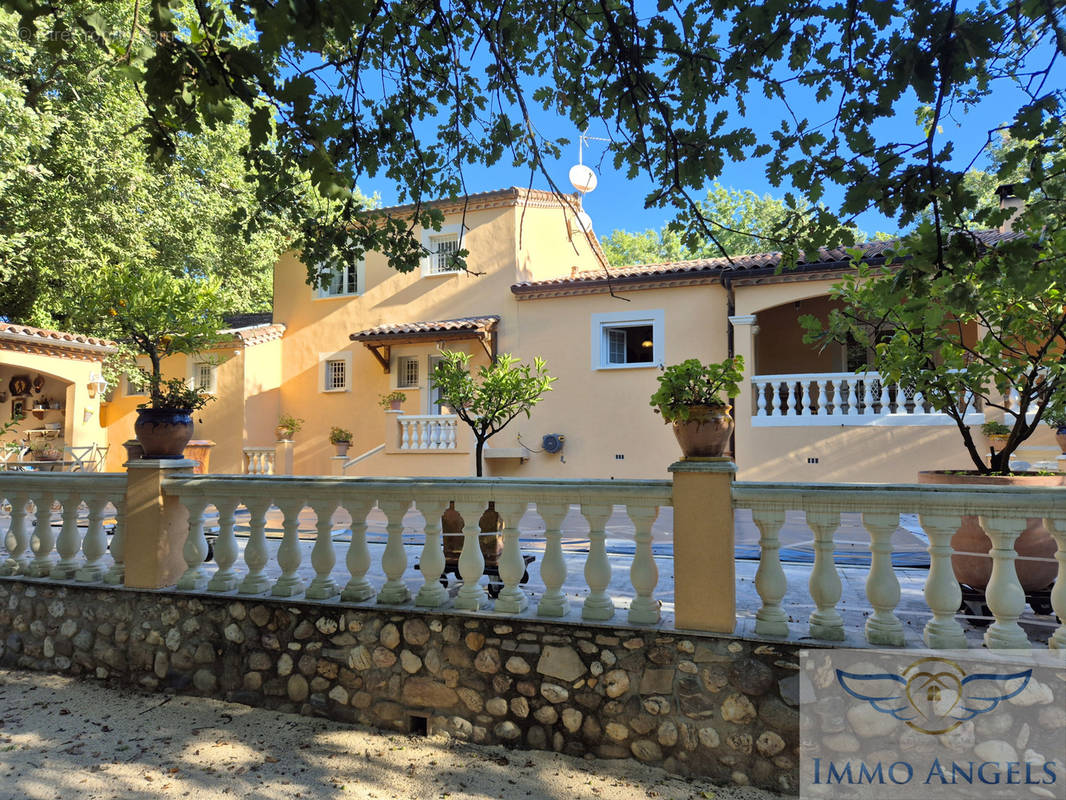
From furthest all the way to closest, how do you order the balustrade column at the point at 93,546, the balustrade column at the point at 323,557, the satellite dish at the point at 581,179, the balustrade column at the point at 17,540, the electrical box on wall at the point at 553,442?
Result: the satellite dish at the point at 581,179 < the electrical box on wall at the point at 553,442 < the balustrade column at the point at 17,540 < the balustrade column at the point at 93,546 < the balustrade column at the point at 323,557

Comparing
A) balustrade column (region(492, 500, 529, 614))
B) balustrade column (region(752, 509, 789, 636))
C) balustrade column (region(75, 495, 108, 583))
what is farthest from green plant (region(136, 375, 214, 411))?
balustrade column (region(752, 509, 789, 636))

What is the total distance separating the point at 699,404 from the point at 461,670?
1905 mm

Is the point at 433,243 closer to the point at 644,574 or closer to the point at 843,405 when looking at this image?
the point at 843,405

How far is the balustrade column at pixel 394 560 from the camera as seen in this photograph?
138 inches

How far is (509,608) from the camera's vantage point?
329cm

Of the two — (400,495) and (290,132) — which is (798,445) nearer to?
(400,495)

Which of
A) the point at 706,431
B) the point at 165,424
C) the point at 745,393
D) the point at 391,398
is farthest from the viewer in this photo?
the point at 391,398

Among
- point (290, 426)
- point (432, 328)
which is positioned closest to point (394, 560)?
point (432, 328)

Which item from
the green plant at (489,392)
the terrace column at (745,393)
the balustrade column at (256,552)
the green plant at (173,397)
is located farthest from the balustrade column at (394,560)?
the terrace column at (745,393)

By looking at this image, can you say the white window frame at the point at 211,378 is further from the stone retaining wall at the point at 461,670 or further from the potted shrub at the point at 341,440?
the stone retaining wall at the point at 461,670

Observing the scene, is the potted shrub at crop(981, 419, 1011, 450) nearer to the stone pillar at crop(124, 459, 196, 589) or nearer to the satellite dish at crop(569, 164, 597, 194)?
the satellite dish at crop(569, 164, 597, 194)

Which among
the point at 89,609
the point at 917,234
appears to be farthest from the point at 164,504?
the point at 917,234

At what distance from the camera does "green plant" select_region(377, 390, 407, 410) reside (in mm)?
13242

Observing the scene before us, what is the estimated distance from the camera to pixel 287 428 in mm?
14594
